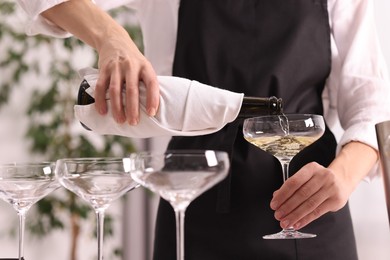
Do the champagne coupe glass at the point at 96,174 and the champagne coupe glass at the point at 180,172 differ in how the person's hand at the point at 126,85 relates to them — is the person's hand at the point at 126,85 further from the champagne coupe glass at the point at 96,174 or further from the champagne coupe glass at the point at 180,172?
the champagne coupe glass at the point at 180,172

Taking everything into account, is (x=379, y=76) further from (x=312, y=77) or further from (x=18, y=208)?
(x=18, y=208)

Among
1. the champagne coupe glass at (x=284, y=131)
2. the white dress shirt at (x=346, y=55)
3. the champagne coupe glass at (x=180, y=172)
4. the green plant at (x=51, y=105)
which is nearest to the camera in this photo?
the champagne coupe glass at (x=180, y=172)

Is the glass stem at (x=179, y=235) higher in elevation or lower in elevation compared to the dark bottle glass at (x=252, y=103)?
lower

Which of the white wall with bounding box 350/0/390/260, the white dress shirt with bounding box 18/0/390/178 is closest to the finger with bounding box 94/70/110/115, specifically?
the white dress shirt with bounding box 18/0/390/178

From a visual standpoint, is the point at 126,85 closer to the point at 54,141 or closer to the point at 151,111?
the point at 151,111

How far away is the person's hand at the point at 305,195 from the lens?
1.37m

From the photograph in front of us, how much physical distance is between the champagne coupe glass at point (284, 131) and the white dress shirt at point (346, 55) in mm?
375

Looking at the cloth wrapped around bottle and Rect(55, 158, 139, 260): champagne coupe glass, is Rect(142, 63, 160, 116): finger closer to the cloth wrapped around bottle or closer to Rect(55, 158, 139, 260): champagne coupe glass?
the cloth wrapped around bottle


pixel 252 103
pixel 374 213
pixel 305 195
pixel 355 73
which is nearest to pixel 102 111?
pixel 252 103

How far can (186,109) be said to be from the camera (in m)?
1.06

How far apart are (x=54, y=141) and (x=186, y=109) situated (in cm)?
271

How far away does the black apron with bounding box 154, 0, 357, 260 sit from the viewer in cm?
161

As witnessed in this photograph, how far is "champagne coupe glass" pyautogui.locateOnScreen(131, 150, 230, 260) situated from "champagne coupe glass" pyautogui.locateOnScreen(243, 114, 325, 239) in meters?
0.43

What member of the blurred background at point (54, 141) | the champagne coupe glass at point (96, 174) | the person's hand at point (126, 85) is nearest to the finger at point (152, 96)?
the person's hand at point (126, 85)
